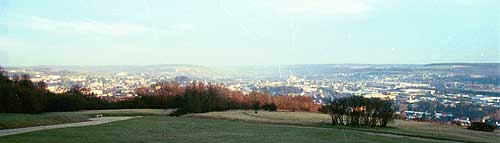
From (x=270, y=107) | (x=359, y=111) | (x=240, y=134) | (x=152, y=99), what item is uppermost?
(x=359, y=111)

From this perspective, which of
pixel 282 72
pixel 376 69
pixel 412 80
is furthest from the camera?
pixel 282 72

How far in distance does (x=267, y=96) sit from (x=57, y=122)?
17.6 meters

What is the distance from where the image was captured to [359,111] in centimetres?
2809

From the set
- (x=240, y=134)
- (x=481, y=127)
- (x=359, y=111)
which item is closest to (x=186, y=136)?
(x=240, y=134)

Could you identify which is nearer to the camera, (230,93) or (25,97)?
(25,97)

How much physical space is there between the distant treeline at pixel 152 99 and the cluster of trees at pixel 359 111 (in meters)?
9.28

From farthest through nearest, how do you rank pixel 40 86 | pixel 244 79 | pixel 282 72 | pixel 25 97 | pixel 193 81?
1. pixel 193 81
2. pixel 40 86
3. pixel 25 97
4. pixel 244 79
5. pixel 282 72

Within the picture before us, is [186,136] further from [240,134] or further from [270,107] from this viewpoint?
[270,107]

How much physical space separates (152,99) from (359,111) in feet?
88.2

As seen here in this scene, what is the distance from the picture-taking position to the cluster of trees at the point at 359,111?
2720 cm

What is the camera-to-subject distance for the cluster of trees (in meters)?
27.2

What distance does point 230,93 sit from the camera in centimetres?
4628

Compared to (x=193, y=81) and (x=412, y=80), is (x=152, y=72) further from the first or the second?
(x=412, y=80)

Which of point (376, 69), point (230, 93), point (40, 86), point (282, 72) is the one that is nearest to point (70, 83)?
point (40, 86)
